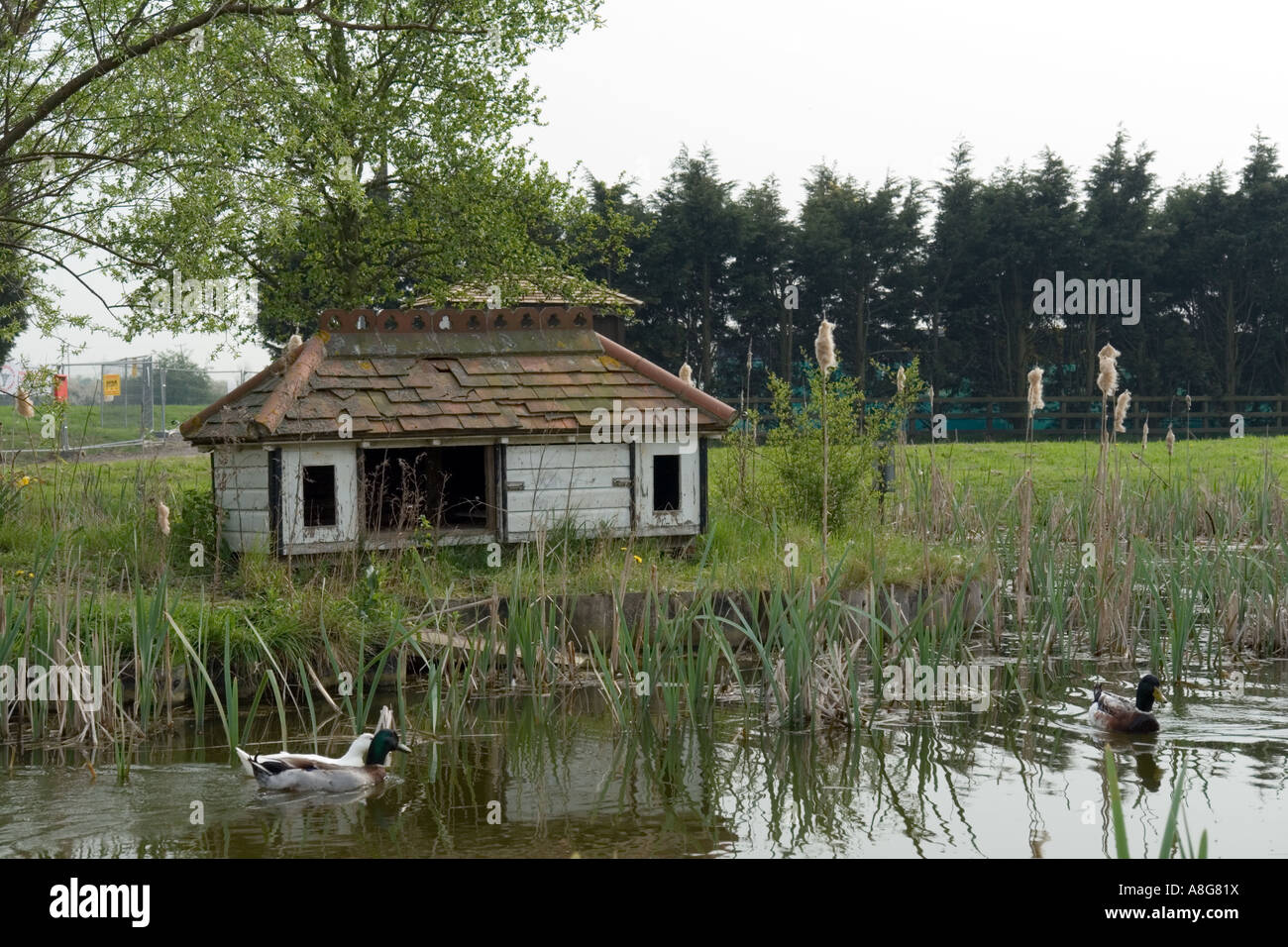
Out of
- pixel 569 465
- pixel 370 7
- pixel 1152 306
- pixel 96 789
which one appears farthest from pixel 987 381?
pixel 96 789

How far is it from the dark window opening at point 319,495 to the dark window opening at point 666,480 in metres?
2.84

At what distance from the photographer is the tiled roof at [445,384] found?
10703 mm

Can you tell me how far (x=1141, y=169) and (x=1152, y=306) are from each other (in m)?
3.42

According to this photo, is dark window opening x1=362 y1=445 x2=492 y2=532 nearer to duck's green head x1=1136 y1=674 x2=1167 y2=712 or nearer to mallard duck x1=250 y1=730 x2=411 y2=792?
mallard duck x1=250 y1=730 x2=411 y2=792

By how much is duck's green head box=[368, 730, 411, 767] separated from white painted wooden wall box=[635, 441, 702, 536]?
5.03 m

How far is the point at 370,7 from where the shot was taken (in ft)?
50.9

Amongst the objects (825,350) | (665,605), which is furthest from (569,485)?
(825,350)

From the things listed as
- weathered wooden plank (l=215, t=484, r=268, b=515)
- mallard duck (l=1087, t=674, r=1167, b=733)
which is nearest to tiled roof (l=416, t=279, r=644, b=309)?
weathered wooden plank (l=215, t=484, r=268, b=515)

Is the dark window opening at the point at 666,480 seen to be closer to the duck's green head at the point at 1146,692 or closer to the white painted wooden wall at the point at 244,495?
the white painted wooden wall at the point at 244,495

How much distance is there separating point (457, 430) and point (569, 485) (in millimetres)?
1008

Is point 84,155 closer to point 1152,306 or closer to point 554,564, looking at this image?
point 554,564

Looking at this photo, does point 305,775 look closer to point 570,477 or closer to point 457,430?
point 457,430

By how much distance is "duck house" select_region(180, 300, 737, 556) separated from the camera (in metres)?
10.6
